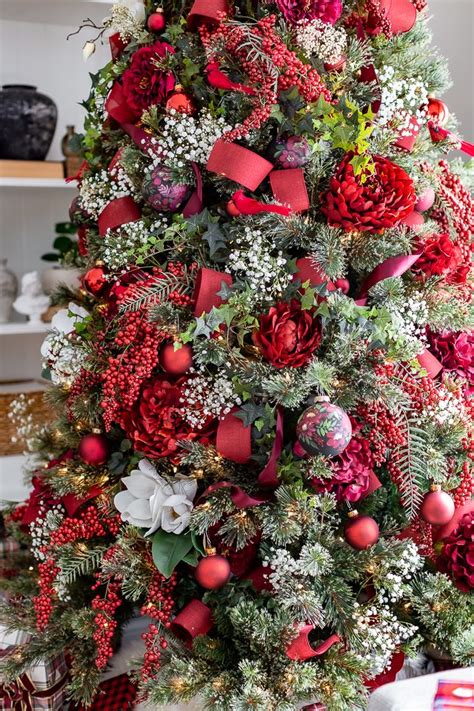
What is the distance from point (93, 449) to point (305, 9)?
67cm

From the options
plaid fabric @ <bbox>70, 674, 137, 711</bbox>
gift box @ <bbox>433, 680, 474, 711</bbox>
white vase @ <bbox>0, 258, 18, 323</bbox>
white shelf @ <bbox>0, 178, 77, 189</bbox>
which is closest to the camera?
gift box @ <bbox>433, 680, 474, 711</bbox>

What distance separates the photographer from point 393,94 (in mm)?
1100

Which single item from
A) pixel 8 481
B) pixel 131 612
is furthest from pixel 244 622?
pixel 8 481

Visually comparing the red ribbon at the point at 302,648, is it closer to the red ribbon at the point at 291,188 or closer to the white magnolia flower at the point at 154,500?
the white magnolia flower at the point at 154,500

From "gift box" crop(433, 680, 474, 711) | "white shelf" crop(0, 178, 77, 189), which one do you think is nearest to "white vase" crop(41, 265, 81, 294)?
"white shelf" crop(0, 178, 77, 189)

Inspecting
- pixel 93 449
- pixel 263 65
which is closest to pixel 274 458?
pixel 93 449

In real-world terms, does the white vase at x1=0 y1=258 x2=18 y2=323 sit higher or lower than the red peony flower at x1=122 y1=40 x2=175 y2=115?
lower

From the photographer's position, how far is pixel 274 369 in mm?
1031

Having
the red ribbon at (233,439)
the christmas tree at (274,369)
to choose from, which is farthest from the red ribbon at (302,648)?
the red ribbon at (233,439)

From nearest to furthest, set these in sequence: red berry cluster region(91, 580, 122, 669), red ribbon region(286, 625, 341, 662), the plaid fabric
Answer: red ribbon region(286, 625, 341, 662)
red berry cluster region(91, 580, 122, 669)
the plaid fabric

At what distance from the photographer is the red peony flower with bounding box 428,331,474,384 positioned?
3.81 feet

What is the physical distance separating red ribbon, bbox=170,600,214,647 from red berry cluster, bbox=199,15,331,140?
2.04 ft

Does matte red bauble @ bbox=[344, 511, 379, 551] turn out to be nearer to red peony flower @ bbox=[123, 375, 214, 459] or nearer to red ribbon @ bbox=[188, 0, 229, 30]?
red peony flower @ bbox=[123, 375, 214, 459]

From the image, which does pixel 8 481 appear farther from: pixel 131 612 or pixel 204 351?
pixel 204 351
